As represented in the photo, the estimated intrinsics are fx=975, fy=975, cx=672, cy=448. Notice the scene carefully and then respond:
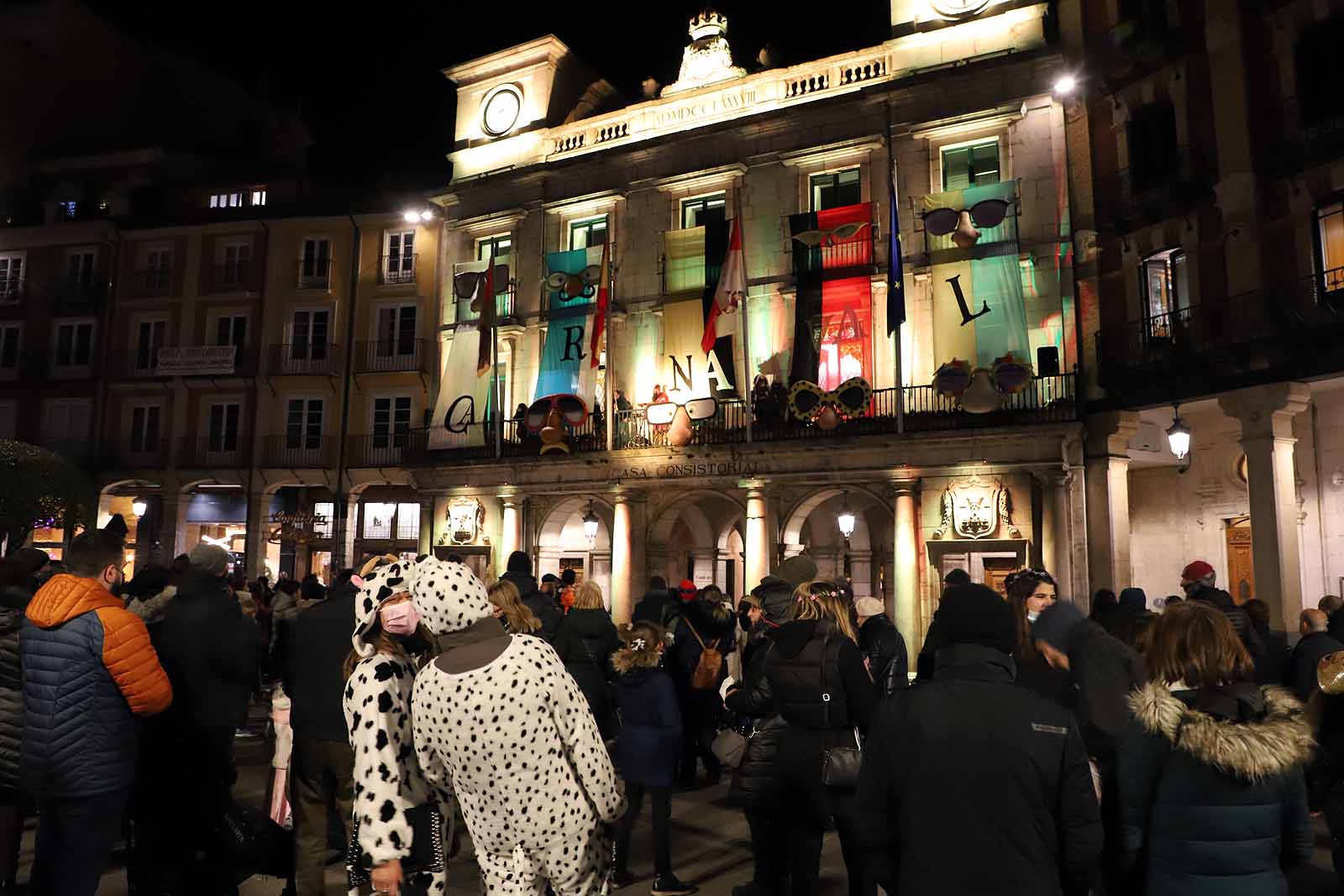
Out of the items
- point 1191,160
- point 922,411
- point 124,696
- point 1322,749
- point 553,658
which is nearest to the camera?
point 553,658

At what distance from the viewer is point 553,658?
3.89 meters

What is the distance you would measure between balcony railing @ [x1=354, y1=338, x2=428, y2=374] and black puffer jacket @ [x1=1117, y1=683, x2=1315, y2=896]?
29544 millimetres

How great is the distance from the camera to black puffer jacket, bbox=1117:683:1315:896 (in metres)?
3.38

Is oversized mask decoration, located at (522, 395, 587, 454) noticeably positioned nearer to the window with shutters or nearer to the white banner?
the window with shutters

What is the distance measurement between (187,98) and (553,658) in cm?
4663

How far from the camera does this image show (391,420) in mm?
31641

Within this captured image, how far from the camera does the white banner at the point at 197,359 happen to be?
32406mm

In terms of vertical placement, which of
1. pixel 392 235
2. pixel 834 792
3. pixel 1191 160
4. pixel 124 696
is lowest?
pixel 834 792

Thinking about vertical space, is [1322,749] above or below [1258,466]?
below

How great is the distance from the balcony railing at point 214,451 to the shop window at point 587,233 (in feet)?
44.7

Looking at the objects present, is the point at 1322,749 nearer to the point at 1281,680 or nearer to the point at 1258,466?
the point at 1281,680

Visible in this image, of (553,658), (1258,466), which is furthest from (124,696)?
(1258,466)

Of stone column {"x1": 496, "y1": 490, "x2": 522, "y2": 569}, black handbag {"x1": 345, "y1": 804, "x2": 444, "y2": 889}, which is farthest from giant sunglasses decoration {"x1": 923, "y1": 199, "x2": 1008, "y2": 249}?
black handbag {"x1": 345, "y1": 804, "x2": 444, "y2": 889}

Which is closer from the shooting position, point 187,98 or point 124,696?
point 124,696
